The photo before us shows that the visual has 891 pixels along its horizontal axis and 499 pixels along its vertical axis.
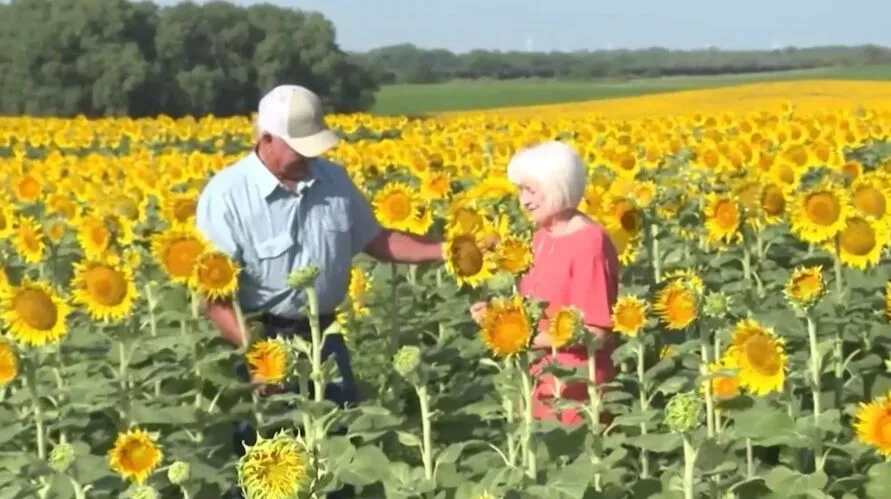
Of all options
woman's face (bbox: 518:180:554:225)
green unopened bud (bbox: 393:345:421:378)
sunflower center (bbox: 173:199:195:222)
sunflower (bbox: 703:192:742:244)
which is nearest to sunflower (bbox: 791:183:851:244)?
sunflower (bbox: 703:192:742:244)

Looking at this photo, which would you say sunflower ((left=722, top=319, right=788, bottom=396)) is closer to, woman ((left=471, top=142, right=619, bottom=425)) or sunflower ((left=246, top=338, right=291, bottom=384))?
woman ((left=471, top=142, right=619, bottom=425))

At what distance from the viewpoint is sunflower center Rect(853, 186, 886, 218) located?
4895mm

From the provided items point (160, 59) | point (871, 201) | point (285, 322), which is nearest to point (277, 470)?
point (285, 322)

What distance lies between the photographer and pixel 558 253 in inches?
163

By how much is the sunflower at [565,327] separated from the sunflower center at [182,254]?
1126mm

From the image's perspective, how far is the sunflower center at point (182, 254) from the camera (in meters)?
4.22

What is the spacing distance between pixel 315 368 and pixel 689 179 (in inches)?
130

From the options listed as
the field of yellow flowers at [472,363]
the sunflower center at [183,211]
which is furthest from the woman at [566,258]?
the sunflower center at [183,211]

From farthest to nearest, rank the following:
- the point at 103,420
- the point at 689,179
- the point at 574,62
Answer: the point at 574,62 → the point at 689,179 → the point at 103,420

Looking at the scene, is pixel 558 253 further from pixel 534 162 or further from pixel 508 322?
pixel 508 322

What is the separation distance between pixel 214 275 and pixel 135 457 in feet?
1.98

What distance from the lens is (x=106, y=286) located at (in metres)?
4.21

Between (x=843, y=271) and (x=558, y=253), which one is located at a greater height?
(x=558, y=253)

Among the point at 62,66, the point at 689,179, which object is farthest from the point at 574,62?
the point at 689,179
